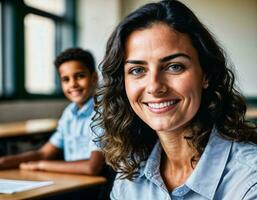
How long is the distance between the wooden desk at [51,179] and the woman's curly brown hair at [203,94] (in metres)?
0.60

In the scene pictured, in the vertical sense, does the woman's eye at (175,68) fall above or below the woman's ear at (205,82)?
above

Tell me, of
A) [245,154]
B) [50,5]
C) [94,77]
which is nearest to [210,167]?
[245,154]

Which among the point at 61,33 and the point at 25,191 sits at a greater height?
the point at 61,33

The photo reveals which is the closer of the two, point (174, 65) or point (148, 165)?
point (174, 65)

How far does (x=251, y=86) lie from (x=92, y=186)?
417 cm

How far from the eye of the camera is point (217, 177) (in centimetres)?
119

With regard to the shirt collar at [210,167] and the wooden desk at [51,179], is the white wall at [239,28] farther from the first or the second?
the shirt collar at [210,167]

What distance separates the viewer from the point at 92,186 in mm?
2180

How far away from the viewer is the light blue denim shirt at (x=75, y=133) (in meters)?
2.63

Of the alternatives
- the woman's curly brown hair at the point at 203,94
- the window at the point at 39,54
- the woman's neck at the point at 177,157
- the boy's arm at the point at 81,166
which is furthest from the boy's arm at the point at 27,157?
the window at the point at 39,54

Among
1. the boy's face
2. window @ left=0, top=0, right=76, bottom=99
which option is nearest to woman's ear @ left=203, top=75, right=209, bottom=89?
the boy's face

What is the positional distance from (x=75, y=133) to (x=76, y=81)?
1.04ft

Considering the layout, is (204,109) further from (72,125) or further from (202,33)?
(72,125)

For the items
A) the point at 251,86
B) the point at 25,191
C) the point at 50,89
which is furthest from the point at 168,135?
the point at 251,86
